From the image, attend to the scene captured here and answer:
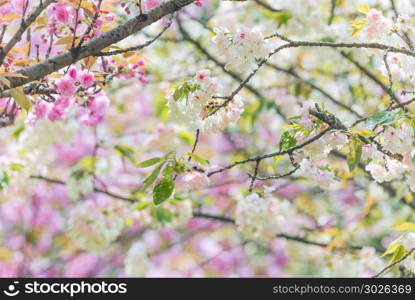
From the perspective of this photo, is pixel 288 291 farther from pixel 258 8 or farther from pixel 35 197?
pixel 35 197

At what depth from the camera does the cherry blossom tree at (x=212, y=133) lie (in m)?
2.13

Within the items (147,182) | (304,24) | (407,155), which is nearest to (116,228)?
(304,24)

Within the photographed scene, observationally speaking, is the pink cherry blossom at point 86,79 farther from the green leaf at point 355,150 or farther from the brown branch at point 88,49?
the green leaf at point 355,150

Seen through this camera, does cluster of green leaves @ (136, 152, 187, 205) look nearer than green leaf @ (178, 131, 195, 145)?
Yes

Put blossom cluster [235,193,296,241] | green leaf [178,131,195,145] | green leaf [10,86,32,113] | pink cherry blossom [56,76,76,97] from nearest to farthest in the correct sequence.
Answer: green leaf [10,86,32,113] < pink cherry blossom [56,76,76,97] < blossom cluster [235,193,296,241] < green leaf [178,131,195,145]

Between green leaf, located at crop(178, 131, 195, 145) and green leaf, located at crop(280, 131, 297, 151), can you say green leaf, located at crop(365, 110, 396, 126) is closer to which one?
green leaf, located at crop(280, 131, 297, 151)

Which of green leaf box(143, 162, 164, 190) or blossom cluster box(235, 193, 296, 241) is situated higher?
blossom cluster box(235, 193, 296, 241)

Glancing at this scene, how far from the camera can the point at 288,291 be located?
2.67 meters

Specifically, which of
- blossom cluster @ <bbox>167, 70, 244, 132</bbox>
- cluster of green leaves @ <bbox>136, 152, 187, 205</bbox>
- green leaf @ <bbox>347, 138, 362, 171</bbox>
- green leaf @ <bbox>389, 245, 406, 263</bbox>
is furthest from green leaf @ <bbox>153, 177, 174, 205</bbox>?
green leaf @ <bbox>389, 245, 406, 263</bbox>

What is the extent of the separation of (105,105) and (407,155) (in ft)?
4.73

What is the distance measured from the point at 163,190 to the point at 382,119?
728mm

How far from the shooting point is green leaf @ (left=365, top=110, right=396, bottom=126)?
1.94 meters

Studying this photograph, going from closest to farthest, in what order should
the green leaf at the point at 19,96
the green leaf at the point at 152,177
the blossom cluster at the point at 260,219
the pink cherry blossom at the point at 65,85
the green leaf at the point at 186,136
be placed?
the green leaf at the point at 19,96 < the green leaf at the point at 152,177 < the pink cherry blossom at the point at 65,85 < the blossom cluster at the point at 260,219 < the green leaf at the point at 186,136

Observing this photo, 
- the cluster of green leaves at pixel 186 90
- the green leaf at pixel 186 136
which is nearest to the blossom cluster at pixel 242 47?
the cluster of green leaves at pixel 186 90
